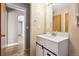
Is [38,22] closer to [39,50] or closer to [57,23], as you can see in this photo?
[57,23]

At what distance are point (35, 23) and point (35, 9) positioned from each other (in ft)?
0.64

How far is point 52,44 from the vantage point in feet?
5.25

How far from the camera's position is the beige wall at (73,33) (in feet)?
5.15

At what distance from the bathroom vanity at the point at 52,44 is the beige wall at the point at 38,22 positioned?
6 centimetres

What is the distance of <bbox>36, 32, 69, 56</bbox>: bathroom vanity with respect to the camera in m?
1.58

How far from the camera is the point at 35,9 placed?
1660mm

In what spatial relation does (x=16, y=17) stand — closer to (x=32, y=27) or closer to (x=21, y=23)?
(x=21, y=23)

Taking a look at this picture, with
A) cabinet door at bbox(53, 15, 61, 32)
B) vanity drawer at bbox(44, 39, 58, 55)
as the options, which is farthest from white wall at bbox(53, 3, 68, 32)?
vanity drawer at bbox(44, 39, 58, 55)

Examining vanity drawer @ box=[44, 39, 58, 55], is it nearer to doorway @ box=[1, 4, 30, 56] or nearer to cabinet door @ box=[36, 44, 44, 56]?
cabinet door @ box=[36, 44, 44, 56]

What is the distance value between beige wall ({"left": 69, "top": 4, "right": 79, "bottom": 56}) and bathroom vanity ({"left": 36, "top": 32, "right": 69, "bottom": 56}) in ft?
0.22

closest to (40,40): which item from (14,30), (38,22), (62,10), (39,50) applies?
(39,50)

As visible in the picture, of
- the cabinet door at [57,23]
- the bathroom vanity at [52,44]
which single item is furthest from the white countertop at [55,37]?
the cabinet door at [57,23]

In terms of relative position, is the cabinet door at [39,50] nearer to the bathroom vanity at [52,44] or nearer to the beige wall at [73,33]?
the bathroom vanity at [52,44]

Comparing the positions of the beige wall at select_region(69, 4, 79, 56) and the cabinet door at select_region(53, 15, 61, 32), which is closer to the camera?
the beige wall at select_region(69, 4, 79, 56)
